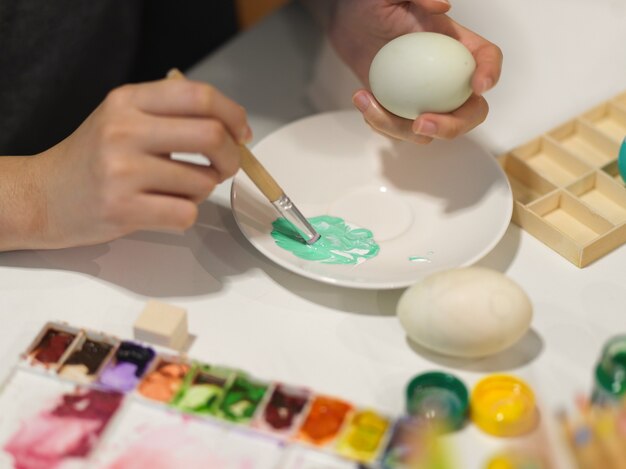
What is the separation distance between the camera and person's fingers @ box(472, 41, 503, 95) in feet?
2.86

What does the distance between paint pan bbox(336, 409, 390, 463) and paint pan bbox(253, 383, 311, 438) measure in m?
0.05

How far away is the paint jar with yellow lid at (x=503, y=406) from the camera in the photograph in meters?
0.72

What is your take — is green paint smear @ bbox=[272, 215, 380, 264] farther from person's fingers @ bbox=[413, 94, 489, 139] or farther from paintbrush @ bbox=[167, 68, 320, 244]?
person's fingers @ bbox=[413, 94, 489, 139]

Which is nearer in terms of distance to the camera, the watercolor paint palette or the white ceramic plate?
the watercolor paint palette

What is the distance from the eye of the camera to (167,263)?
0.94 m

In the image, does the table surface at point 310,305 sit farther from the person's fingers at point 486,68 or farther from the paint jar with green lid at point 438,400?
the person's fingers at point 486,68

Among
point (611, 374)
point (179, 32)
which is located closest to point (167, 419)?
point (611, 374)

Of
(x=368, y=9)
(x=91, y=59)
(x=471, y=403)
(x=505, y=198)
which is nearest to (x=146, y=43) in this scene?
(x=91, y=59)

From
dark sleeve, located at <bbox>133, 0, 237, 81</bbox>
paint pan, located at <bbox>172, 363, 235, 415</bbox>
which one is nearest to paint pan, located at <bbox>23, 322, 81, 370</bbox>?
paint pan, located at <bbox>172, 363, 235, 415</bbox>

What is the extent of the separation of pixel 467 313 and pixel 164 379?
299 mm

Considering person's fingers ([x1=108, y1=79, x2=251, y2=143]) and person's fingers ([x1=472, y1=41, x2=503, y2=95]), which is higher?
person's fingers ([x1=108, y1=79, x2=251, y2=143])

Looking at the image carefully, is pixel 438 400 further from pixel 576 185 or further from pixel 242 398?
pixel 576 185

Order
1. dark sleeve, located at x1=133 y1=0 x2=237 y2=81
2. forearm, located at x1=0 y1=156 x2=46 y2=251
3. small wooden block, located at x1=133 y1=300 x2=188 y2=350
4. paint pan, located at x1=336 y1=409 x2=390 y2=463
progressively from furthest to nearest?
1. dark sleeve, located at x1=133 y1=0 x2=237 y2=81
2. forearm, located at x1=0 y1=156 x2=46 y2=251
3. small wooden block, located at x1=133 y1=300 x2=188 y2=350
4. paint pan, located at x1=336 y1=409 x2=390 y2=463

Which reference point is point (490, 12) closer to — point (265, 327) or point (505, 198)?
point (505, 198)
